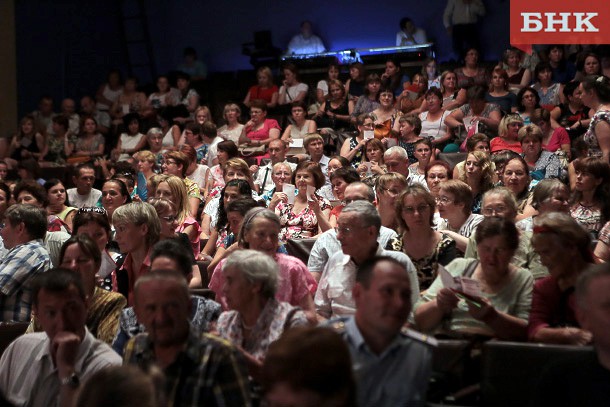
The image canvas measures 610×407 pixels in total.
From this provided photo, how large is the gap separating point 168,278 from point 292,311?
636mm

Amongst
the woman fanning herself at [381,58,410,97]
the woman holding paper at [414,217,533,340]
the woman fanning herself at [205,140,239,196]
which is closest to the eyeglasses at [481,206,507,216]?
the woman holding paper at [414,217,533,340]

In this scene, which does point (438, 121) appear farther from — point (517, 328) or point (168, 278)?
point (168, 278)

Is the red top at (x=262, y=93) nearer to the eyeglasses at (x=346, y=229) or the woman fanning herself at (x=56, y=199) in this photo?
the woman fanning herself at (x=56, y=199)

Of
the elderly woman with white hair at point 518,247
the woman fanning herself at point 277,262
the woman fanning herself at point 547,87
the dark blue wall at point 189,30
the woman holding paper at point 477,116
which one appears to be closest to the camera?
the woman fanning herself at point 277,262

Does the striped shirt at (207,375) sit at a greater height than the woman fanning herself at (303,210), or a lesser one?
greater

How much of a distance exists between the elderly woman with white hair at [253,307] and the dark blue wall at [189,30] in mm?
9642

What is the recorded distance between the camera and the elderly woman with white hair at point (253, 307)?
3.50 m

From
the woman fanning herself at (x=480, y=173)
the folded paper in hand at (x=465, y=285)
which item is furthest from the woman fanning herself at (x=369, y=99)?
the folded paper in hand at (x=465, y=285)

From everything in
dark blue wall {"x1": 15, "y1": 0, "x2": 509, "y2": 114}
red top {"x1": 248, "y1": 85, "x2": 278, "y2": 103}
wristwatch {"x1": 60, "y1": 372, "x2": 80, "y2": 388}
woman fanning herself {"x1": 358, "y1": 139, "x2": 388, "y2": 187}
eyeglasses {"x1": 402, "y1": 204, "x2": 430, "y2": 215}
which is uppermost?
dark blue wall {"x1": 15, "y1": 0, "x2": 509, "y2": 114}

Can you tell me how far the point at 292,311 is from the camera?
140 inches

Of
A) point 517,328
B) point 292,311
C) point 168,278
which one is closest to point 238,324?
point 292,311

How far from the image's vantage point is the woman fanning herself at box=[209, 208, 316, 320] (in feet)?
14.1

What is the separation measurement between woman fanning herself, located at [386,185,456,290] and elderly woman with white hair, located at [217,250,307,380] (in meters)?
1.28

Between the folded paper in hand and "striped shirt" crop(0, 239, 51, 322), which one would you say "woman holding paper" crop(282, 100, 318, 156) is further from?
the folded paper in hand
